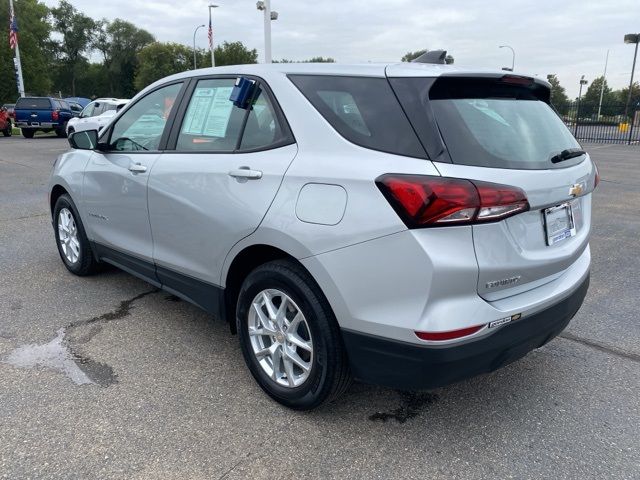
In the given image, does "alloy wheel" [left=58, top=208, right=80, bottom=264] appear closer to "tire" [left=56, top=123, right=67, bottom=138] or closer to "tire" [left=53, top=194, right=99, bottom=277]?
"tire" [left=53, top=194, right=99, bottom=277]

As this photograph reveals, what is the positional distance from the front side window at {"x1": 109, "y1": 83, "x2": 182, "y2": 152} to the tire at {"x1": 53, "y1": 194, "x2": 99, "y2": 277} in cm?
91

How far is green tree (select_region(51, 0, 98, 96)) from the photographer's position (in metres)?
73.9

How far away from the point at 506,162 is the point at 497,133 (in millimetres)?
181

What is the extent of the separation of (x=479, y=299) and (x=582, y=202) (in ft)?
3.61

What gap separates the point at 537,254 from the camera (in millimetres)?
2340

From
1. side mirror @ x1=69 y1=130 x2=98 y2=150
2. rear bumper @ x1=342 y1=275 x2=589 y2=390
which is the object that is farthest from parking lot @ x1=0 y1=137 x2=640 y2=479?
side mirror @ x1=69 y1=130 x2=98 y2=150

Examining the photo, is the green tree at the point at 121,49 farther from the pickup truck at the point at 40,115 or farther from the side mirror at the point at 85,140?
the side mirror at the point at 85,140

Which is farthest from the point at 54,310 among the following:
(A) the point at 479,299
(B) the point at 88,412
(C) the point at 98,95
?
(C) the point at 98,95

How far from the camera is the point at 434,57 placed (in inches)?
111

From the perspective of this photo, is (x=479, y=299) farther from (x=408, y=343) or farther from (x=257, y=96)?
(x=257, y=96)

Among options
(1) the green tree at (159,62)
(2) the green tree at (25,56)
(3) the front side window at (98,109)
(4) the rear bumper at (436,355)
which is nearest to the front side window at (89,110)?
(3) the front side window at (98,109)

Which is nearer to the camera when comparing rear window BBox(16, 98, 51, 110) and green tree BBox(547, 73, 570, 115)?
green tree BBox(547, 73, 570, 115)

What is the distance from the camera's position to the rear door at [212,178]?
2648 mm

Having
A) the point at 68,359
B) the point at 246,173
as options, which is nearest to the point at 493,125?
the point at 246,173
